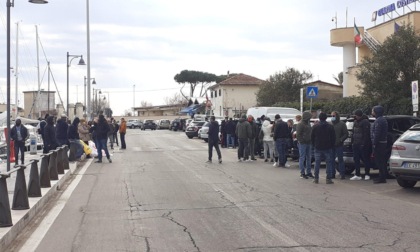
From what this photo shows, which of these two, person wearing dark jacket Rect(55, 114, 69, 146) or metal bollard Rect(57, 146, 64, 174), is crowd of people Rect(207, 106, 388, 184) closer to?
metal bollard Rect(57, 146, 64, 174)

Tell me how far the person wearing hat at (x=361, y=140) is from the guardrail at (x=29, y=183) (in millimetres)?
7789

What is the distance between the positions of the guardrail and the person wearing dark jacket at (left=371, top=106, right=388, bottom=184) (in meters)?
7.90

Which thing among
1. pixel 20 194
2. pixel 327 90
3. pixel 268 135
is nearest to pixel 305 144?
pixel 268 135

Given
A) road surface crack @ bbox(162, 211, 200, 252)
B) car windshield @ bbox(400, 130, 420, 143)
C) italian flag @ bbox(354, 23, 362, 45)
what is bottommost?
road surface crack @ bbox(162, 211, 200, 252)

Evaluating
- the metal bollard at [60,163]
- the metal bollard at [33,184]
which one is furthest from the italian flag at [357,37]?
the metal bollard at [33,184]

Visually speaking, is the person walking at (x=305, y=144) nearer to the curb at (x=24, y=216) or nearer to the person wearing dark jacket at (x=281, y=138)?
the person wearing dark jacket at (x=281, y=138)

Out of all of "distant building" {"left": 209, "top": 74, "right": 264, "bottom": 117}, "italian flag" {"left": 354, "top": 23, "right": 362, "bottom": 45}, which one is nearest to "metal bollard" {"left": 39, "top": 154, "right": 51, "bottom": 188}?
"italian flag" {"left": 354, "top": 23, "right": 362, "bottom": 45}

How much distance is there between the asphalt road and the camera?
7410 mm

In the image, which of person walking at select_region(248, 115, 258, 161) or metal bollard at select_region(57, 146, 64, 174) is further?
person walking at select_region(248, 115, 258, 161)

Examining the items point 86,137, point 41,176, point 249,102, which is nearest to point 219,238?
point 41,176

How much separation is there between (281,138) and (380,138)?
5.49 m

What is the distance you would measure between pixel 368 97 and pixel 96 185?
16738 mm

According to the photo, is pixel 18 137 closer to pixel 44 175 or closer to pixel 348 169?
pixel 44 175

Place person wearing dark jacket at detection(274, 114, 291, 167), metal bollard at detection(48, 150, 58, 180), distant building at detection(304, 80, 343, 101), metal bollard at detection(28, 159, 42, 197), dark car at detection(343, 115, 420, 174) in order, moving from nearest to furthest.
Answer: metal bollard at detection(28, 159, 42, 197) → metal bollard at detection(48, 150, 58, 180) → dark car at detection(343, 115, 420, 174) → person wearing dark jacket at detection(274, 114, 291, 167) → distant building at detection(304, 80, 343, 101)
